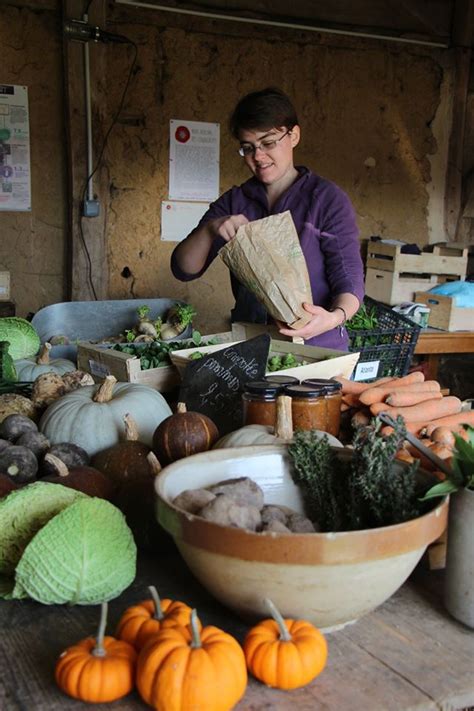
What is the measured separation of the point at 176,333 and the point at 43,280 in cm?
179

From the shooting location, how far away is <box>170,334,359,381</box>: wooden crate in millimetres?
2396

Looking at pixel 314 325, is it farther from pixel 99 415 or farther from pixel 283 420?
pixel 283 420

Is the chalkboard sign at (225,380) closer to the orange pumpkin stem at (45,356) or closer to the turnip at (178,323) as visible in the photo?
the orange pumpkin stem at (45,356)

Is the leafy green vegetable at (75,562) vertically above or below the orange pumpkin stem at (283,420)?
below

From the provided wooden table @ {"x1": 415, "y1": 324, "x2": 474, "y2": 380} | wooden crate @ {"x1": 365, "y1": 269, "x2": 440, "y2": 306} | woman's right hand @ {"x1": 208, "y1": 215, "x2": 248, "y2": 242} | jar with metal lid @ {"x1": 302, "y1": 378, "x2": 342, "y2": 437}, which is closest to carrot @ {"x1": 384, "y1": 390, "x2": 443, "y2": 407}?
jar with metal lid @ {"x1": 302, "y1": 378, "x2": 342, "y2": 437}

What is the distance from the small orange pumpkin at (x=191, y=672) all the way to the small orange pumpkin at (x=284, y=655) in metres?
0.04

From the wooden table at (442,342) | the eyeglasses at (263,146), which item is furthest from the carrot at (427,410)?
the wooden table at (442,342)

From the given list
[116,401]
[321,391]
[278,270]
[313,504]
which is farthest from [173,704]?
[278,270]

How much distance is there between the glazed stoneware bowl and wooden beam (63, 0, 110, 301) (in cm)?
420

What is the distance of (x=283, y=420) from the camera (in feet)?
5.44

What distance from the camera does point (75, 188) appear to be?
513 cm

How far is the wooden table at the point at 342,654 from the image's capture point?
1097 mm

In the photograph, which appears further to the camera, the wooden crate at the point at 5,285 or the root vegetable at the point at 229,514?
the wooden crate at the point at 5,285

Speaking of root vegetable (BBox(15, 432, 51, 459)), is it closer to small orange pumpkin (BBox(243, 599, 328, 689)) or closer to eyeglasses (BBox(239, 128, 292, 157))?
small orange pumpkin (BBox(243, 599, 328, 689))
